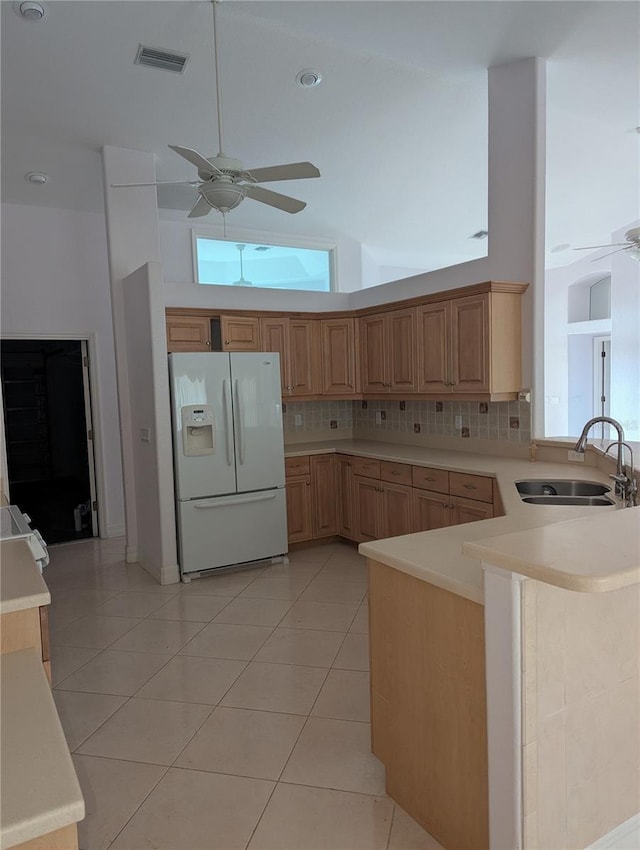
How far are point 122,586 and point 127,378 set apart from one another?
169 centimetres

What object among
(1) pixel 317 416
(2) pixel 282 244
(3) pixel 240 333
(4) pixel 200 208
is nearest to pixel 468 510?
(1) pixel 317 416

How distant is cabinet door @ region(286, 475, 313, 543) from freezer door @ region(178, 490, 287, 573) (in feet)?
0.72

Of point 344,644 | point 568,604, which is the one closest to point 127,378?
point 344,644

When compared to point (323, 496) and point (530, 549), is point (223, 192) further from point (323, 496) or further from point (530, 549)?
point (323, 496)

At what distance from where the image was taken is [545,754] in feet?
4.72

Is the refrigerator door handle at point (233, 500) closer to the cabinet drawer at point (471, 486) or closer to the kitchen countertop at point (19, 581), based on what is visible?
the cabinet drawer at point (471, 486)

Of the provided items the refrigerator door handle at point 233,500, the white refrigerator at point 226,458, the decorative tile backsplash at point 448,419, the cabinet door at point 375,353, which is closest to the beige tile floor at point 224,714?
the white refrigerator at point 226,458

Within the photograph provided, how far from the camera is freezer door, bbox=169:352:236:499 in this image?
13.7ft

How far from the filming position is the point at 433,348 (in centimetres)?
436

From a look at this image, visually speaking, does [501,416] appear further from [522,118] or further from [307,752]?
[307,752]

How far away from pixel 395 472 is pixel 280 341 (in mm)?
1618

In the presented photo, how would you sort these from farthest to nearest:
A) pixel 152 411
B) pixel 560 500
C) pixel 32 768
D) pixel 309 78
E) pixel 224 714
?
pixel 152 411
pixel 309 78
pixel 560 500
pixel 224 714
pixel 32 768

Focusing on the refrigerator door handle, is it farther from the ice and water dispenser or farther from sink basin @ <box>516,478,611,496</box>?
sink basin @ <box>516,478,611,496</box>

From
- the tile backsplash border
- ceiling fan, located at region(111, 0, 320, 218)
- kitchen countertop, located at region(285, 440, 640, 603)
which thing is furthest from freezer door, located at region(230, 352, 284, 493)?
kitchen countertop, located at region(285, 440, 640, 603)
